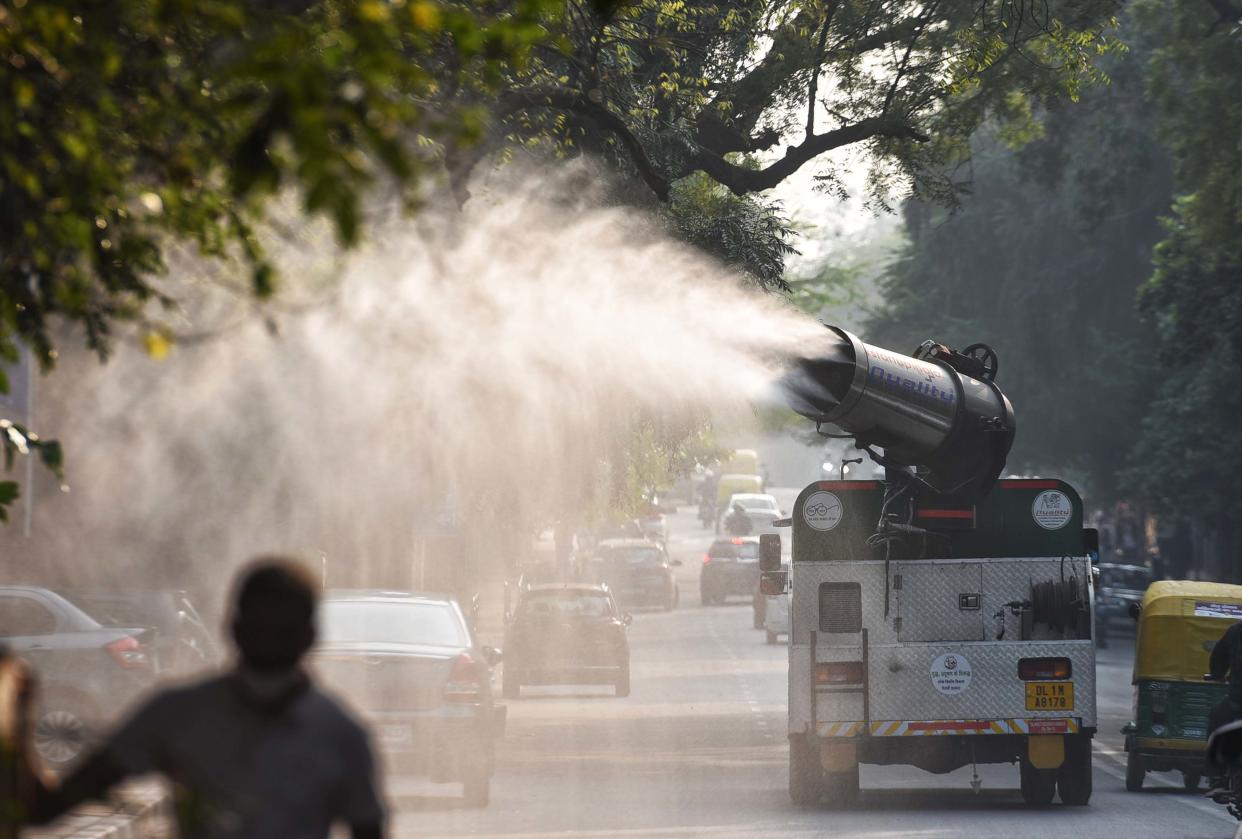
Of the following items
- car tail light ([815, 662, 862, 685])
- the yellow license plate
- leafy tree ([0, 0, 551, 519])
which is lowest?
the yellow license plate

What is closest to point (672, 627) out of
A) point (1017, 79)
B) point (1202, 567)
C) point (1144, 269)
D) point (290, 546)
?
point (1144, 269)

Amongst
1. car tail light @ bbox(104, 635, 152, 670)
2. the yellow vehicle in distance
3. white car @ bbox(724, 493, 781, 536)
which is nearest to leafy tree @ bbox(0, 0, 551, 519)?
car tail light @ bbox(104, 635, 152, 670)

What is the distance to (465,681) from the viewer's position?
13867mm

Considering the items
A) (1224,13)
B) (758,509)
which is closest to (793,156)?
(1224,13)

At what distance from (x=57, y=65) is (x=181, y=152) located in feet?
1.33

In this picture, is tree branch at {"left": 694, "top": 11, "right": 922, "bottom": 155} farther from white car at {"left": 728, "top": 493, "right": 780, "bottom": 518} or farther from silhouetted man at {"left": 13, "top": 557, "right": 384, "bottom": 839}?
white car at {"left": 728, "top": 493, "right": 780, "bottom": 518}

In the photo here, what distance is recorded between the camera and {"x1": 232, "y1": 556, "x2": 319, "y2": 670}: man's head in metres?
4.09

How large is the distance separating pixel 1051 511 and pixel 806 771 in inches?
105

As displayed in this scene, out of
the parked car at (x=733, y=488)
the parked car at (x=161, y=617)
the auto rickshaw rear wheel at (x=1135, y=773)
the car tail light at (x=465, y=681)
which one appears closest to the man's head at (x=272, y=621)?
the car tail light at (x=465, y=681)

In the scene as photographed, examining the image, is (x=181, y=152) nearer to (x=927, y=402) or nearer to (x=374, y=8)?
(x=374, y=8)

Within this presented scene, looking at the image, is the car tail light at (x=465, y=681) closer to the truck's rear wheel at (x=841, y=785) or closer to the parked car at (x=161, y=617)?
the truck's rear wheel at (x=841, y=785)

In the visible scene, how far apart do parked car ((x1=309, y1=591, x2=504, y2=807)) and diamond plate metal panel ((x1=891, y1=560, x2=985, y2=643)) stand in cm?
313

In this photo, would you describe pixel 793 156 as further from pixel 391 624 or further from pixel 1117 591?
pixel 1117 591

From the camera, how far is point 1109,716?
23.8 meters
